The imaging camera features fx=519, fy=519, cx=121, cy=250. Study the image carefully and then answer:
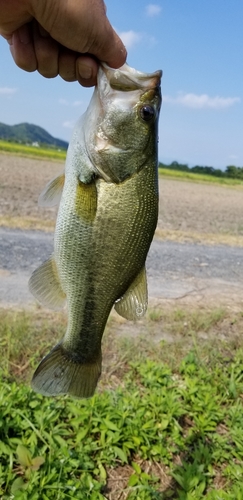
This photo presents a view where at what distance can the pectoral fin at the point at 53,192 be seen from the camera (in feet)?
7.72

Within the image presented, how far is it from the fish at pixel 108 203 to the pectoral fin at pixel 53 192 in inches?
0.4

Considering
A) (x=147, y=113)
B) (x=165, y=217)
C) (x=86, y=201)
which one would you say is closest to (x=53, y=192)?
(x=86, y=201)

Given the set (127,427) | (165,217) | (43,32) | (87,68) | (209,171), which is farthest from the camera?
(209,171)

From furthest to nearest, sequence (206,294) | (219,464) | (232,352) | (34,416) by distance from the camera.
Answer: (206,294) < (232,352) < (219,464) < (34,416)

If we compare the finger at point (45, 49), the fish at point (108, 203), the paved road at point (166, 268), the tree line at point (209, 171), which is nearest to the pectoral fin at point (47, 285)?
the fish at point (108, 203)

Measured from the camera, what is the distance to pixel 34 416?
12.8 ft

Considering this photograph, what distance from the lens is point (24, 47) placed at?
2.55 meters

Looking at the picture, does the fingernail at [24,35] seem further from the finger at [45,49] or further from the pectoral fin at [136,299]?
the pectoral fin at [136,299]

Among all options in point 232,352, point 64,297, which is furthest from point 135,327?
point 64,297

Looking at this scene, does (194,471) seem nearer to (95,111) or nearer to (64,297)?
(64,297)

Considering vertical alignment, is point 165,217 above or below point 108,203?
below

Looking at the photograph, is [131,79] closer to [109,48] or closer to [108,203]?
[109,48]

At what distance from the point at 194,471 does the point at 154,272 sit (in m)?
5.01

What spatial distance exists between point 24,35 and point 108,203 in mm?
1028
